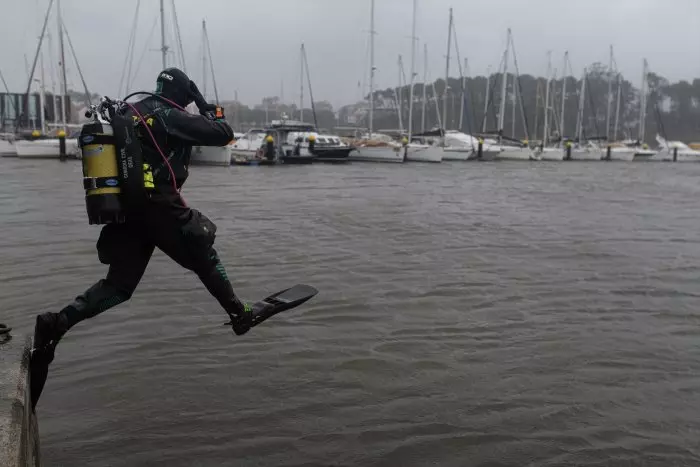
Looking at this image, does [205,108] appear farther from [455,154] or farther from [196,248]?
[455,154]

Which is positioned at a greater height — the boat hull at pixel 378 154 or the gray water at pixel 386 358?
the boat hull at pixel 378 154

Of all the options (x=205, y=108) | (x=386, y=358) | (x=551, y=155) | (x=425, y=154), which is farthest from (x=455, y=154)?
(x=205, y=108)

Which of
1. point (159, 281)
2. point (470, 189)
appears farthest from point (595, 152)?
point (159, 281)

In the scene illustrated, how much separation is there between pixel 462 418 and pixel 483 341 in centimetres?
147

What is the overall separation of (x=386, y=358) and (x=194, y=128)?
229 centimetres

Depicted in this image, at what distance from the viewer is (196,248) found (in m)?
3.51

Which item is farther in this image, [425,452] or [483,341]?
[483,341]

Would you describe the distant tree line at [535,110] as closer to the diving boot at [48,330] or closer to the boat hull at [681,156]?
the boat hull at [681,156]

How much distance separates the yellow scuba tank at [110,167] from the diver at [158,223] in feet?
0.33

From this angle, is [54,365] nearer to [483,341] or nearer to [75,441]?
[75,441]

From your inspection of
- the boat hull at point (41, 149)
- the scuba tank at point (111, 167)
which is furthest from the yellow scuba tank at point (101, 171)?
the boat hull at point (41, 149)

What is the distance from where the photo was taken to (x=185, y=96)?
3600 mm

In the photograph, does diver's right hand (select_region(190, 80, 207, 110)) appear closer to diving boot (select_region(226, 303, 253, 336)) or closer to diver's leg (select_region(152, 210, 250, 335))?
diver's leg (select_region(152, 210, 250, 335))

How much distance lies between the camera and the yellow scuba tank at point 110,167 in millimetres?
3219
